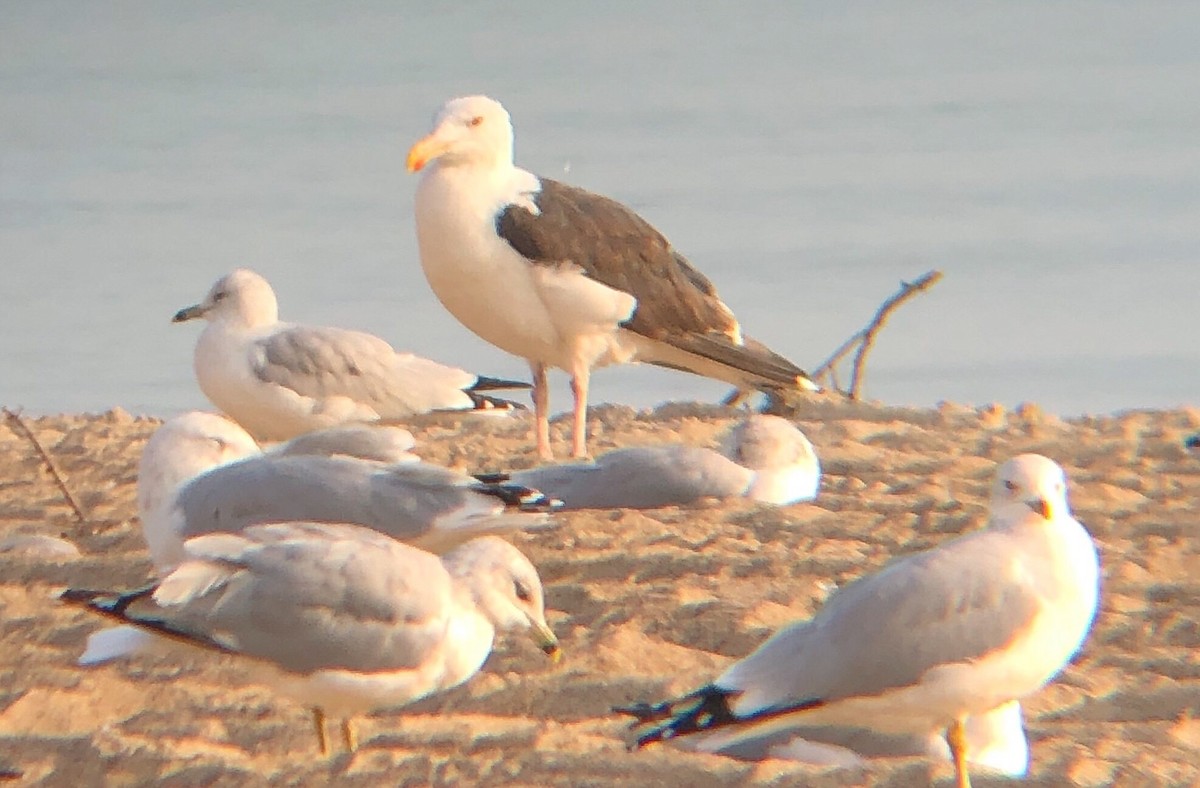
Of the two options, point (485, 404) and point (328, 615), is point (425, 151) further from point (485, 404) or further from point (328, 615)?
point (328, 615)

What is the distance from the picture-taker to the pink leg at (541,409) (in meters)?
8.61

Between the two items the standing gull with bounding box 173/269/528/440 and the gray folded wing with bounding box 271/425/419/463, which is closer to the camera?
the gray folded wing with bounding box 271/425/419/463

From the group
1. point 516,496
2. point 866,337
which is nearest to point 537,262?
point 866,337

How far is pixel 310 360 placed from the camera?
8.90 m

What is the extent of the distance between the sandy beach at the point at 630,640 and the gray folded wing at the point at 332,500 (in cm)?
38

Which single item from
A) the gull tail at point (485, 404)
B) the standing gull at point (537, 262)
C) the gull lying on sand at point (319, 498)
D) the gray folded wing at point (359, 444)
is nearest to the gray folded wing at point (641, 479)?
the gray folded wing at point (359, 444)

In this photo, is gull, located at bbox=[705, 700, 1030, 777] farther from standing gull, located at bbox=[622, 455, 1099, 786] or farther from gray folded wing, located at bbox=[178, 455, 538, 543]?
gray folded wing, located at bbox=[178, 455, 538, 543]

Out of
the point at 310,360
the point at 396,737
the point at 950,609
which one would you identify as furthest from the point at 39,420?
the point at 950,609

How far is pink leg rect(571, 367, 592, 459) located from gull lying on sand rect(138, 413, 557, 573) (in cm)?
211

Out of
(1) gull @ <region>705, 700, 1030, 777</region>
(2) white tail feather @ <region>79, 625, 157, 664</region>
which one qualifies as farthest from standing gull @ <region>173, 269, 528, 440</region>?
(1) gull @ <region>705, 700, 1030, 777</region>

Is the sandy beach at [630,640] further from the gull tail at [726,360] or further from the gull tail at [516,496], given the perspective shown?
the gull tail at [726,360]

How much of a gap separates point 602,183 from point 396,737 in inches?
421

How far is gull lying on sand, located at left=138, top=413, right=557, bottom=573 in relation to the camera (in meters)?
6.32

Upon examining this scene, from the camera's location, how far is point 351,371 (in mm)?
8977
